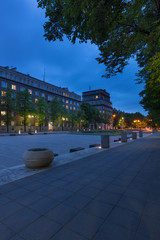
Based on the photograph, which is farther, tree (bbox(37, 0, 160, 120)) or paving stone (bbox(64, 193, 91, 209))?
tree (bbox(37, 0, 160, 120))

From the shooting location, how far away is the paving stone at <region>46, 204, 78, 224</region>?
2.56m

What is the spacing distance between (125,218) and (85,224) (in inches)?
34.2

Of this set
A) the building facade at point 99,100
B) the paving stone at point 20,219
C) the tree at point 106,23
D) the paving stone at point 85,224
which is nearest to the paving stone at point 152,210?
the paving stone at point 85,224

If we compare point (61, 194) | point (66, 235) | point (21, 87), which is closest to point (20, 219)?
point (66, 235)

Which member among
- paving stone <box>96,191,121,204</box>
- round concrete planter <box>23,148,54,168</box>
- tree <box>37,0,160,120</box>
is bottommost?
paving stone <box>96,191,121,204</box>

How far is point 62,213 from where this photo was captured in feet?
9.05

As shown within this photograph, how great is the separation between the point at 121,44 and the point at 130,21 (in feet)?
4.04

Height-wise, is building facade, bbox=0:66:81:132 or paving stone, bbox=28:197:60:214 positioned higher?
building facade, bbox=0:66:81:132

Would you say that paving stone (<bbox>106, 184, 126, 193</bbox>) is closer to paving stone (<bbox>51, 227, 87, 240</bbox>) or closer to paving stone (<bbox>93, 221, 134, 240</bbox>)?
paving stone (<bbox>93, 221, 134, 240</bbox>)

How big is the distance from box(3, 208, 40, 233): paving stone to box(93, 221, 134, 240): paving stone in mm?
1378

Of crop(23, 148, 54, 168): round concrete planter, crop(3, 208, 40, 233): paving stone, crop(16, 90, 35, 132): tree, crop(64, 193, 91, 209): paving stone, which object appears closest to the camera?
crop(3, 208, 40, 233): paving stone

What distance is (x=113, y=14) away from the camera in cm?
450

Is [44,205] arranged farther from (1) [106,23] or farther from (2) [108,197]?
(1) [106,23]

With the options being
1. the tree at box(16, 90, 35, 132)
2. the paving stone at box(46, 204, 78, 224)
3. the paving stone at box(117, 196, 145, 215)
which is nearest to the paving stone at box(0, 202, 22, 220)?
the paving stone at box(46, 204, 78, 224)
